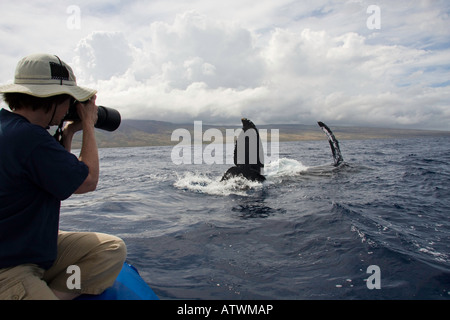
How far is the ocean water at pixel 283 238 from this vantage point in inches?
192

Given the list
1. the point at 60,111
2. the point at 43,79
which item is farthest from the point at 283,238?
the point at 43,79

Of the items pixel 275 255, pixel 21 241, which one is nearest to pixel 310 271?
pixel 275 255

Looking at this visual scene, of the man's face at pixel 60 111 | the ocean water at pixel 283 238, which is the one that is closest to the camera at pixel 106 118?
the man's face at pixel 60 111

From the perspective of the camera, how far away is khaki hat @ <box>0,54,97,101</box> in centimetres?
276

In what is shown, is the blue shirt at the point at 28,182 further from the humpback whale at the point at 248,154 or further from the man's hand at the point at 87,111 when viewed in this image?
the humpback whale at the point at 248,154

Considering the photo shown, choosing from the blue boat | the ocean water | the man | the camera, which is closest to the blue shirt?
the man

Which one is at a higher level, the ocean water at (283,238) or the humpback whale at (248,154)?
the humpback whale at (248,154)

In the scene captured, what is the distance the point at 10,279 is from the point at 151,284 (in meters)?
2.50

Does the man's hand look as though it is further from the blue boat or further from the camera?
the blue boat

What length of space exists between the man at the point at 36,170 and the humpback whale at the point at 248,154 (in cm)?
1044

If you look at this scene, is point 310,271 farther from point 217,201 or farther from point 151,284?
point 217,201

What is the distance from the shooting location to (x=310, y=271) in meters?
5.32
